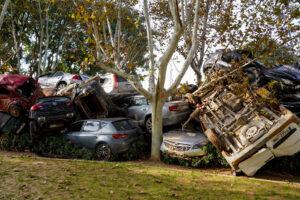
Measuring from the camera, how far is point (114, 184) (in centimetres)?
1003

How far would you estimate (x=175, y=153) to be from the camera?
51.2ft

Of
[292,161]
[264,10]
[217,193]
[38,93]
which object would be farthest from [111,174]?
[264,10]

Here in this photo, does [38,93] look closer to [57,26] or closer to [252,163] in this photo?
[252,163]

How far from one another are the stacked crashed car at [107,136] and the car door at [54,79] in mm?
7963

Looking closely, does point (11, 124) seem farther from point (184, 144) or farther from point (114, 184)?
point (114, 184)

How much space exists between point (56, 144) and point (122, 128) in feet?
11.1

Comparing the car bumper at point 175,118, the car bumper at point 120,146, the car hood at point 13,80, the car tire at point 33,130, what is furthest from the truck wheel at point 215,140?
the car hood at point 13,80

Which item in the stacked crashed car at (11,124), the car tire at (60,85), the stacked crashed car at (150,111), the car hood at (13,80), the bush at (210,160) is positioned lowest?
the bush at (210,160)

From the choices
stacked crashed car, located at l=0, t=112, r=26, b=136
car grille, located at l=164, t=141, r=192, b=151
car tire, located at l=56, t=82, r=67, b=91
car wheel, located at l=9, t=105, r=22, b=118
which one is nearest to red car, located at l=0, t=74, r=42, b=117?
car wheel, located at l=9, t=105, r=22, b=118

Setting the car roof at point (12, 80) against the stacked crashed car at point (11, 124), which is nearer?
the stacked crashed car at point (11, 124)

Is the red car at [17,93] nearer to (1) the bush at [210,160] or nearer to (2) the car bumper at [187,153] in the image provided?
(2) the car bumper at [187,153]

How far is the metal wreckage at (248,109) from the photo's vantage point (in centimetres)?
1262

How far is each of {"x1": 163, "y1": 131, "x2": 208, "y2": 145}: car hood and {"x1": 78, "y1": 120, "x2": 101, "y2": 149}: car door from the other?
2727 millimetres

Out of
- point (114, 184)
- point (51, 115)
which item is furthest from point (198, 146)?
point (51, 115)
